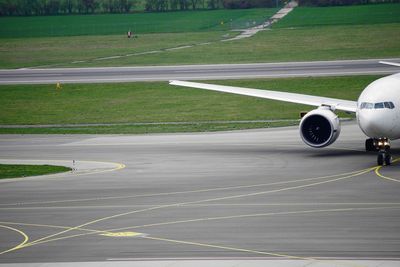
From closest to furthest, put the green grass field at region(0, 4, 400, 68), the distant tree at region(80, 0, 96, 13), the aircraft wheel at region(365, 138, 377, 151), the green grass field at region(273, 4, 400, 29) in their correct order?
the aircraft wheel at region(365, 138, 377, 151), the green grass field at region(0, 4, 400, 68), the green grass field at region(273, 4, 400, 29), the distant tree at region(80, 0, 96, 13)

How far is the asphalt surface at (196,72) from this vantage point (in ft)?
312

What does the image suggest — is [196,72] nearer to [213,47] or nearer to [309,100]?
[213,47]

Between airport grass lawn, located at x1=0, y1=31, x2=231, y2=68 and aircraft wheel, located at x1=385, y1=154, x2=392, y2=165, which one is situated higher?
aircraft wheel, located at x1=385, y1=154, x2=392, y2=165

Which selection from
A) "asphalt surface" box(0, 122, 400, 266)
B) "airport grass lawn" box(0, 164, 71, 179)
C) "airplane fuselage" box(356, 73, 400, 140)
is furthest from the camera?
"airport grass lawn" box(0, 164, 71, 179)

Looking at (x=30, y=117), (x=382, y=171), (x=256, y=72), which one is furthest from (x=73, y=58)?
(x=382, y=171)

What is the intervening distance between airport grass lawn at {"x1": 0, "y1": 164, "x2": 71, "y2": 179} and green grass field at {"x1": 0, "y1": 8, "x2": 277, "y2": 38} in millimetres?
100328

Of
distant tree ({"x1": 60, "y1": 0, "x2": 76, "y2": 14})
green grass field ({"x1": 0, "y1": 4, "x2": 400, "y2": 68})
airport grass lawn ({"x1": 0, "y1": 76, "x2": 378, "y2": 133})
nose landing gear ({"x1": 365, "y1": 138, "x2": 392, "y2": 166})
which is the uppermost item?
distant tree ({"x1": 60, "y1": 0, "x2": 76, "y2": 14})

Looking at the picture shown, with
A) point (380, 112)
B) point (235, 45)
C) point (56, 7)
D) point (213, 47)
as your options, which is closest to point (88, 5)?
point (56, 7)

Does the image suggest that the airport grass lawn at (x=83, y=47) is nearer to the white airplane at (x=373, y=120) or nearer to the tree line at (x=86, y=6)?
the tree line at (x=86, y=6)

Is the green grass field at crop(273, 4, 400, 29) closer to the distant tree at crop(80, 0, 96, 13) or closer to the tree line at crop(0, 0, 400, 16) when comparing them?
the tree line at crop(0, 0, 400, 16)

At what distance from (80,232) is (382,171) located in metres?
17.4

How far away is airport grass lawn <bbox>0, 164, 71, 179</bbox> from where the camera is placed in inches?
1986

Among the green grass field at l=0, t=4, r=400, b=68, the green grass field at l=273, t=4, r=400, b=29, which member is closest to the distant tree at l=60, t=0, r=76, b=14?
the green grass field at l=0, t=4, r=400, b=68

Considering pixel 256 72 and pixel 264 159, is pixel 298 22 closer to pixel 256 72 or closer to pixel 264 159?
pixel 256 72
